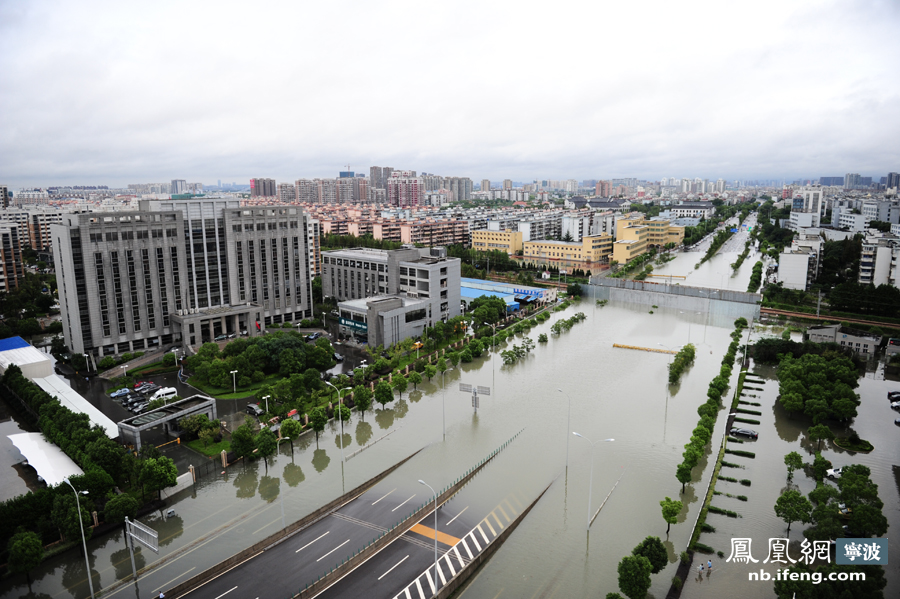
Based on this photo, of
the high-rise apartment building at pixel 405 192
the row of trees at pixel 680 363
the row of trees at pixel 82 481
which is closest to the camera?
the row of trees at pixel 82 481

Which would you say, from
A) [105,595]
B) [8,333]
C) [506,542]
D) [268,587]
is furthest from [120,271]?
[506,542]

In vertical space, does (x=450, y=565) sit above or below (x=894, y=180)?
below

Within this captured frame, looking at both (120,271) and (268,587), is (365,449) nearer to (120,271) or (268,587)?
(268,587)

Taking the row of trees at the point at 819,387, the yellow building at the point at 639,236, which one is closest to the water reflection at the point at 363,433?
the row of trees at the point at 819,387

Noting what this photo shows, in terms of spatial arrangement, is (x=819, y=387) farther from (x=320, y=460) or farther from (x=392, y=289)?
(x=392, y=289)

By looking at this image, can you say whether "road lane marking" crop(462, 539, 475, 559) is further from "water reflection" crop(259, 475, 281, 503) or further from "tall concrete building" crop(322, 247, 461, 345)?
"tall concrete building" crop(322, 247, 461, 345)

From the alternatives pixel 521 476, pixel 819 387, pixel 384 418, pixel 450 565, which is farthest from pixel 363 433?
pixel 819 387

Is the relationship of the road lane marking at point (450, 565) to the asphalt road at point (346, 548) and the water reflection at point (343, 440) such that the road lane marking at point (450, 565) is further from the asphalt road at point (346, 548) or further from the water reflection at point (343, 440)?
the water reflection at point (343, 440)
